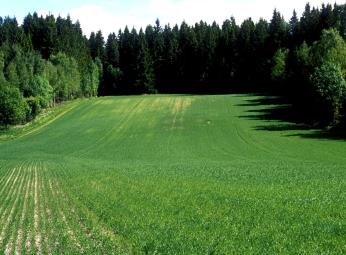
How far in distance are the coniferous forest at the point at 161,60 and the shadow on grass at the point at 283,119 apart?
84.4 inches

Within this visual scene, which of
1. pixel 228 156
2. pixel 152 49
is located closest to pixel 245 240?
pixel 228 156

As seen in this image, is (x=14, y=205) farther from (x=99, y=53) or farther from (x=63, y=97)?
(x=99, y=53)

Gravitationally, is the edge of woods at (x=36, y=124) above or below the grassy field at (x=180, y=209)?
below

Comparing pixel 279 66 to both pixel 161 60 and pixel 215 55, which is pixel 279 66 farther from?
pixel 161 60

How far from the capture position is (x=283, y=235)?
1432 centimetres

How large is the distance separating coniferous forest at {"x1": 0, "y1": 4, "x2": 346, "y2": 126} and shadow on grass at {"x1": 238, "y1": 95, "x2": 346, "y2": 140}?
2.14 m

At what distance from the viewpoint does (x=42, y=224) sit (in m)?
19.9

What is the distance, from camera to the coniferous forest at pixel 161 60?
10581cm

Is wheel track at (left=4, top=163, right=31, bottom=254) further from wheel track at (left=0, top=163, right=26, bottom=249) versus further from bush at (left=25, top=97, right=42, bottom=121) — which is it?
bush at (left=25, top=97, right=42, bottom=121)

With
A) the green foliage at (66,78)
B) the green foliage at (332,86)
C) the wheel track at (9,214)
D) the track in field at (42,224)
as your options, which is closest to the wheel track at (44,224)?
the track in field at (42,224)

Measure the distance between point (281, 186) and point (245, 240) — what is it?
1120cm

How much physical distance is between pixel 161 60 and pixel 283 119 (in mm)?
89957

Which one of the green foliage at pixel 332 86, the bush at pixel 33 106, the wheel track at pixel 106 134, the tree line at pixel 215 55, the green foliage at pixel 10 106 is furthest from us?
the tree line at pixel 215 55

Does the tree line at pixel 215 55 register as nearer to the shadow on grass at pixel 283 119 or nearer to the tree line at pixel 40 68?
the shadow on grass at pixel 283 119
